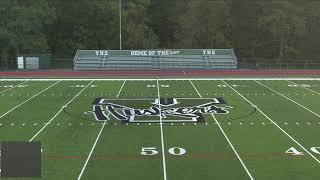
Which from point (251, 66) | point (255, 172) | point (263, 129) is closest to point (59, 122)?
point (263, 129)

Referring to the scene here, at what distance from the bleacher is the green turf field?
14.2m

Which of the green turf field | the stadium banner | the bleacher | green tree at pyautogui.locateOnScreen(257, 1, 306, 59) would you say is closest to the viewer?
the green turf field

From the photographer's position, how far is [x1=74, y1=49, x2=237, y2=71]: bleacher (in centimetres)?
4097

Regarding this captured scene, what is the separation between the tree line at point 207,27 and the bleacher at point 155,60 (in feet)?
40.4

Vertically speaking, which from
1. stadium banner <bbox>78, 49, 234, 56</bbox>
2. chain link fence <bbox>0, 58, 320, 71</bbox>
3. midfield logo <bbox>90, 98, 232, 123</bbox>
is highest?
stadium banner <bbox>78, 49, 234, 56</bbox>

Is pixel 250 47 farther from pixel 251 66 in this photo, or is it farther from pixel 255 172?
pixel 255 172

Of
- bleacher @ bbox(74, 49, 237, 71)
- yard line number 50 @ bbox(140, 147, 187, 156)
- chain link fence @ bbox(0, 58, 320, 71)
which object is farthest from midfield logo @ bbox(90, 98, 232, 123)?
chain link fence @ bbox(0, 58, 320, 71)

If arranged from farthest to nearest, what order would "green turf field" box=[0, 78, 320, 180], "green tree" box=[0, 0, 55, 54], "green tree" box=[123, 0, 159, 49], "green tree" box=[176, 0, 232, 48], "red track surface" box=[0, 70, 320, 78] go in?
1. "green tree" box=[123, 0, 159, 49]
2. "green tree" box=[176, 0, 232, 48]
3. "green tree" box=[0, 0, 55, 54]
4. "red track surface" box=[0, 70, 320, 78]
5. "green turf field" box=[0, 78, 320, 180]

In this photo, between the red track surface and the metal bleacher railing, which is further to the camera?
the metal bleacher railing

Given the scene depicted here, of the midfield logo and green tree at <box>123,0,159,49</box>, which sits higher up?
green tree at <box>123,0,159,49</box>

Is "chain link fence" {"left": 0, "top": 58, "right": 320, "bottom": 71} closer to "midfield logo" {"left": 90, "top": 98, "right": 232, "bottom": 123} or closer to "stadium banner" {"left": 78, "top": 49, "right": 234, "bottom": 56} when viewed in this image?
"stadium banner" {"left": 78, "top": 49, "right": 234, "bottom": 56}

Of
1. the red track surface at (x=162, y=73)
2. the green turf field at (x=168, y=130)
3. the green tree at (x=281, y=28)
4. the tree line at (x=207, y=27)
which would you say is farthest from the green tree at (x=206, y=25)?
the green turf field at (x=168, y=130)

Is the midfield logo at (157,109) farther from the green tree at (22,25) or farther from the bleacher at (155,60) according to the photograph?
the green tree at (22,25)

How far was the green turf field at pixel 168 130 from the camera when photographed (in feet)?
36.0
